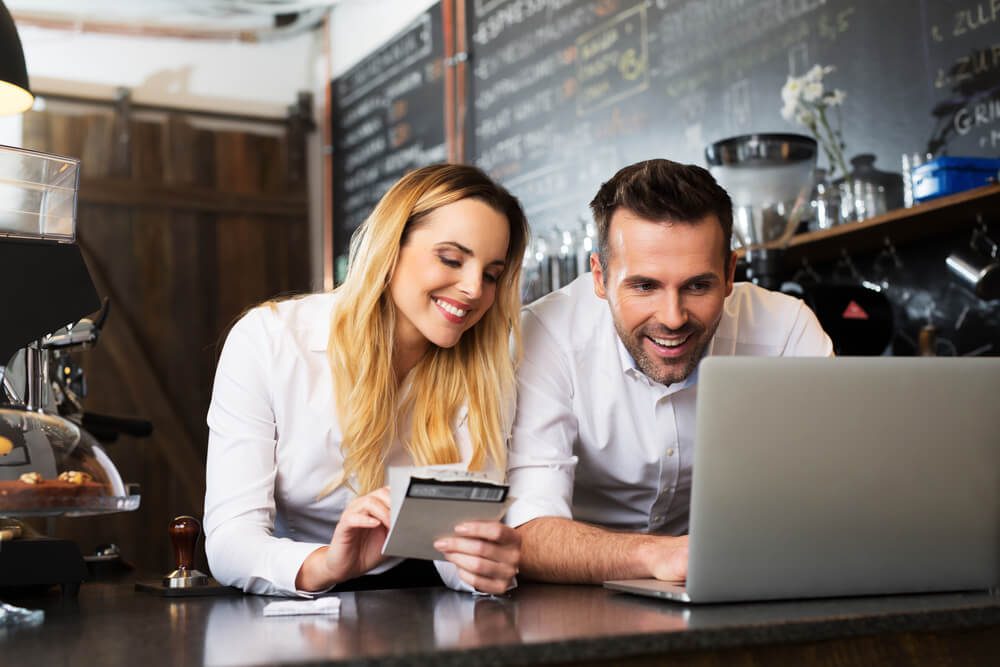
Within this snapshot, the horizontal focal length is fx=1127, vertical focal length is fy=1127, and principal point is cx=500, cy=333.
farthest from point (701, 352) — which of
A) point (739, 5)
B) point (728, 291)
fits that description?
point (739, 5)

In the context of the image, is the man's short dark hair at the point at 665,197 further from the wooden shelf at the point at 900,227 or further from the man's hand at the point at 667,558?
the wooden shelf at the point at 900,227

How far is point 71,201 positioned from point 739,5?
220cm

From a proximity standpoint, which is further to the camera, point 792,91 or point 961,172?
point 792,91

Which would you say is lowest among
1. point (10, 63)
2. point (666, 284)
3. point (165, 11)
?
point (666, 284)

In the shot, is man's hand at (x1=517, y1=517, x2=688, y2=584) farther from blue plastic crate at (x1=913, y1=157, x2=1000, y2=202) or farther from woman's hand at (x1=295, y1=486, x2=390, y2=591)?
blue plastic crate at (x1=913, y1=157, x2=1000, y2=202)

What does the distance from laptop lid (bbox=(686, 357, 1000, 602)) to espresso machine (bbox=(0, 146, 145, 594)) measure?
2.20 feet

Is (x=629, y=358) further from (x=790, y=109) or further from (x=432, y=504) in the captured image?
(x=790, y=109)

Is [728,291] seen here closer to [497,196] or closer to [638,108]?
[497,196]

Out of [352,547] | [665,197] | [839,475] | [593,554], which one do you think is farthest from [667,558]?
[665,197]

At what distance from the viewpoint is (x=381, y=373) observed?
5.89 feet

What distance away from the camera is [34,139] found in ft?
15.2

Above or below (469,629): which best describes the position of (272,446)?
above

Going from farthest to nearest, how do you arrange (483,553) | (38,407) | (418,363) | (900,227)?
(900,227), (418,363), (38,407), (483,553)

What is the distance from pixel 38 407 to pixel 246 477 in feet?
1.03
